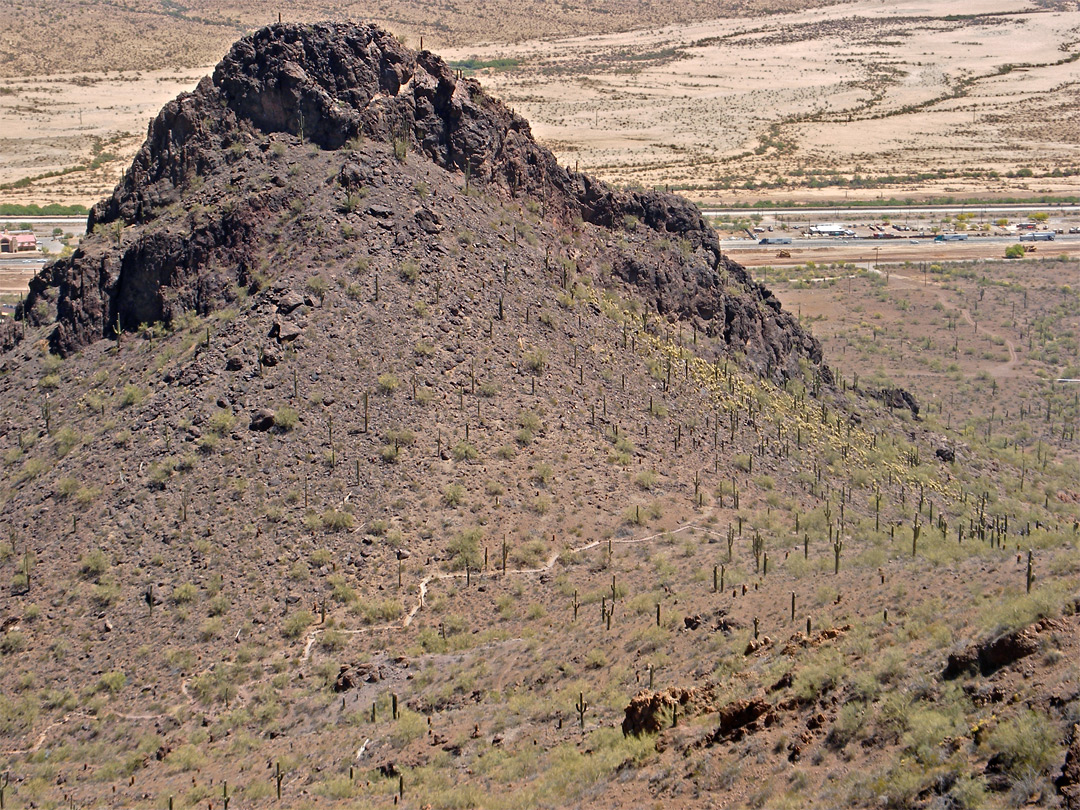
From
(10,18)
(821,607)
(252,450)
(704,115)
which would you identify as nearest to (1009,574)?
(821,607)

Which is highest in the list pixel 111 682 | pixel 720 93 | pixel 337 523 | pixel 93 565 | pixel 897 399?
pixel 720 93

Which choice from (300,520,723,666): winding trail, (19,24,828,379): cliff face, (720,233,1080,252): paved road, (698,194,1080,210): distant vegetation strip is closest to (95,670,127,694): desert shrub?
(300,520,723,666): winding trail

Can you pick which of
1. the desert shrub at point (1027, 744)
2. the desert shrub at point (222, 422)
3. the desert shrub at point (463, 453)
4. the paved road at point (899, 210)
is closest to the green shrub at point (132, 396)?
the desert shrub at point (222, 422)

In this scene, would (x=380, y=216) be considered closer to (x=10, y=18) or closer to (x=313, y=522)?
(x=313, y=522)

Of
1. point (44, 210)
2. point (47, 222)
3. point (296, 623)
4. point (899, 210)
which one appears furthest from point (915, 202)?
point (296, 623)

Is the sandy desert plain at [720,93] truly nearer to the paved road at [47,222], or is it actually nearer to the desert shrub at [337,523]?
the paved road at [47,222]

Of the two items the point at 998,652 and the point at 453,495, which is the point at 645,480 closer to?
the point at 453,495
